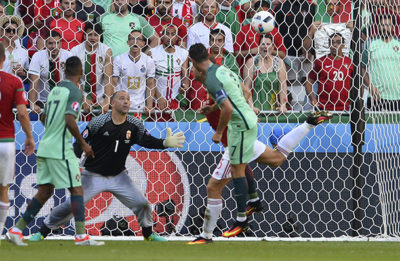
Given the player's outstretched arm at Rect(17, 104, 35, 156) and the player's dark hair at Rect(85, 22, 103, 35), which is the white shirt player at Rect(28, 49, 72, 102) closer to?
the player's dark hair at Rect(85, 22, 103, 35)

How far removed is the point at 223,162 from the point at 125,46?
11.7ft

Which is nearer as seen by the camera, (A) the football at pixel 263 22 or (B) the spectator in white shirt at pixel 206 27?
(A) the football at pixel 263 22

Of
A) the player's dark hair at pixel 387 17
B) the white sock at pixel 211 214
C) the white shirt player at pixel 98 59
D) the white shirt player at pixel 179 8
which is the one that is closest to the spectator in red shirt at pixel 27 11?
the white shirt player at pixel 98 59

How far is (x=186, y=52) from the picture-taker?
11602 millimetres

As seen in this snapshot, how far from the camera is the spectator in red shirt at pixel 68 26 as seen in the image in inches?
445

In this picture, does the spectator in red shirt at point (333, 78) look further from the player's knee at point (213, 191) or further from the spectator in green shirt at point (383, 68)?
the player's knee at point (213, 191)

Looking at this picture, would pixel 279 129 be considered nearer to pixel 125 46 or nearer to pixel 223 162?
pixel 223 162

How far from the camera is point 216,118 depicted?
29.9 ft

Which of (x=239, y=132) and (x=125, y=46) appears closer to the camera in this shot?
(x=239, y=132)

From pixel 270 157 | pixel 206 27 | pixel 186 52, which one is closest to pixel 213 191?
pixel 270 157

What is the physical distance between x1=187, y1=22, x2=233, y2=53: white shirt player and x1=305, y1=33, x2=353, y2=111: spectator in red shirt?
4.15 ft

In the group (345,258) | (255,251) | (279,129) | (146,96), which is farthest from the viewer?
(146,96)

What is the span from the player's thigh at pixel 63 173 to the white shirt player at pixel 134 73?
3155mm

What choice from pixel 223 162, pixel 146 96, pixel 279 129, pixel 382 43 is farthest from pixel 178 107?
pixel 382 43
